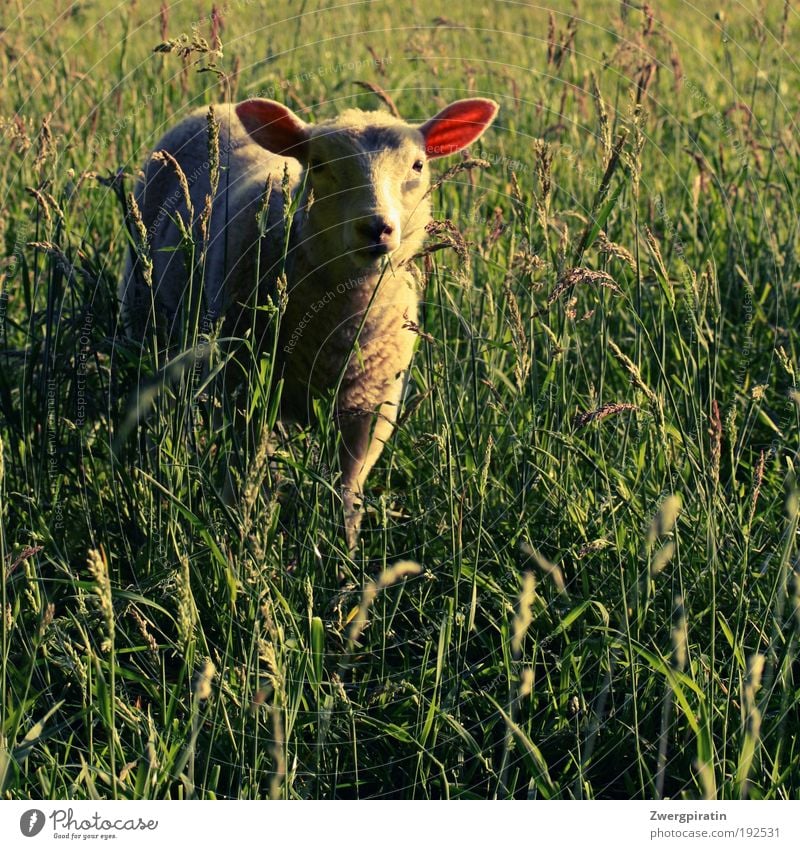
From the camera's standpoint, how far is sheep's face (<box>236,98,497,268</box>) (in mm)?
3354

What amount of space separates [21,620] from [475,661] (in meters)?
1.15

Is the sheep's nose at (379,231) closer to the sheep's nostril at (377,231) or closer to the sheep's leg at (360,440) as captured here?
the sheep's nostril at (377,231)

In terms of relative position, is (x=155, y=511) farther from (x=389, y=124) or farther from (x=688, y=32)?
(x=688, y=32)

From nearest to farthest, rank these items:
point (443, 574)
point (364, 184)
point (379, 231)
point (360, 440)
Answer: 1. point (443, 574)
2. point (379, 231)
3. point (364, 184)
4. point (360, 440)

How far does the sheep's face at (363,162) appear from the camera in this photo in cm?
335

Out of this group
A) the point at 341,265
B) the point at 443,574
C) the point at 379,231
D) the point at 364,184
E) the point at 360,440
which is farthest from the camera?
the point at 360,440

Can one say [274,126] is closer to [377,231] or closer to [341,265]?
[341,265]

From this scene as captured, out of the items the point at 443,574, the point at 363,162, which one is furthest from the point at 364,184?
the point at 443,574

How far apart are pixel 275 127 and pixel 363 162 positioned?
1.25 feet

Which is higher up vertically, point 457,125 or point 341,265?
point 457,125

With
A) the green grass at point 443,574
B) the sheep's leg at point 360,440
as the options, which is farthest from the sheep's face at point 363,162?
the sheep's leg at point 360,440

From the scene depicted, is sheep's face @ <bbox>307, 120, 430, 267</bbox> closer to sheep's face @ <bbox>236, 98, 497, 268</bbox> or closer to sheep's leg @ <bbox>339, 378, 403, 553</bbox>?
sheep's face @ <bbox>236, 98, 497, 268</bbox>

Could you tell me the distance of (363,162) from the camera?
3438 millimetres

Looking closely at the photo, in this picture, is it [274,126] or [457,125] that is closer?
[274,126]
